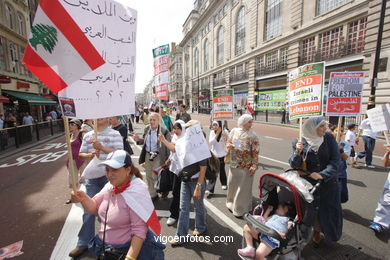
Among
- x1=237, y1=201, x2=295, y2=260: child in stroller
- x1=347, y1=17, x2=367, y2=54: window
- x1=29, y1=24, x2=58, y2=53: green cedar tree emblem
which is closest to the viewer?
x1=29, y1=24, x2=58, y2=53: green cedar tree emblem

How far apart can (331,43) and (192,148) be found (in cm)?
2002

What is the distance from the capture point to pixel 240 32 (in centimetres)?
3152

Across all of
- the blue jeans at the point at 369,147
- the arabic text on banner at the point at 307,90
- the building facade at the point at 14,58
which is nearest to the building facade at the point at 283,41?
the blue jeans at the point at 369,147

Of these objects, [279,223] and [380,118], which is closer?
[279,223]

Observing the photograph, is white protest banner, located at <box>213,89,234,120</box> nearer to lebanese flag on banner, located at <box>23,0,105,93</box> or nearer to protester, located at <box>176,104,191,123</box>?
protester, located at <box>176,104,191,123</box>

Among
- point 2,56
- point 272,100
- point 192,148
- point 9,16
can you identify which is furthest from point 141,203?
point 9,16

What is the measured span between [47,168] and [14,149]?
524cm

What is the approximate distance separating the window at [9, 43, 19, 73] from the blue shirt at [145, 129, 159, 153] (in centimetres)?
2266

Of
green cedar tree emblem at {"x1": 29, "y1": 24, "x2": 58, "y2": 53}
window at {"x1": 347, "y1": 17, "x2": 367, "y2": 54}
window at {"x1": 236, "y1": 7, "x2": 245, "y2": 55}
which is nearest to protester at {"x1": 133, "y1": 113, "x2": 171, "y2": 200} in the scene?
green cedar tree emblem at {"x1": 29, "y1": 24, "x2": 58, "y2": 53}

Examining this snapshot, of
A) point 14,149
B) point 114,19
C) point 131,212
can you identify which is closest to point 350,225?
point 131,212

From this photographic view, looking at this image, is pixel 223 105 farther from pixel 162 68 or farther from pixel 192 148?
pixel 192 148

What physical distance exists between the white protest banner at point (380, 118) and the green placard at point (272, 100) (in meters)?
17.5

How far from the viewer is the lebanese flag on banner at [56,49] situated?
1.74 meters

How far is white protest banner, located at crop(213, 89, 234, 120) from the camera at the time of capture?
619cm
